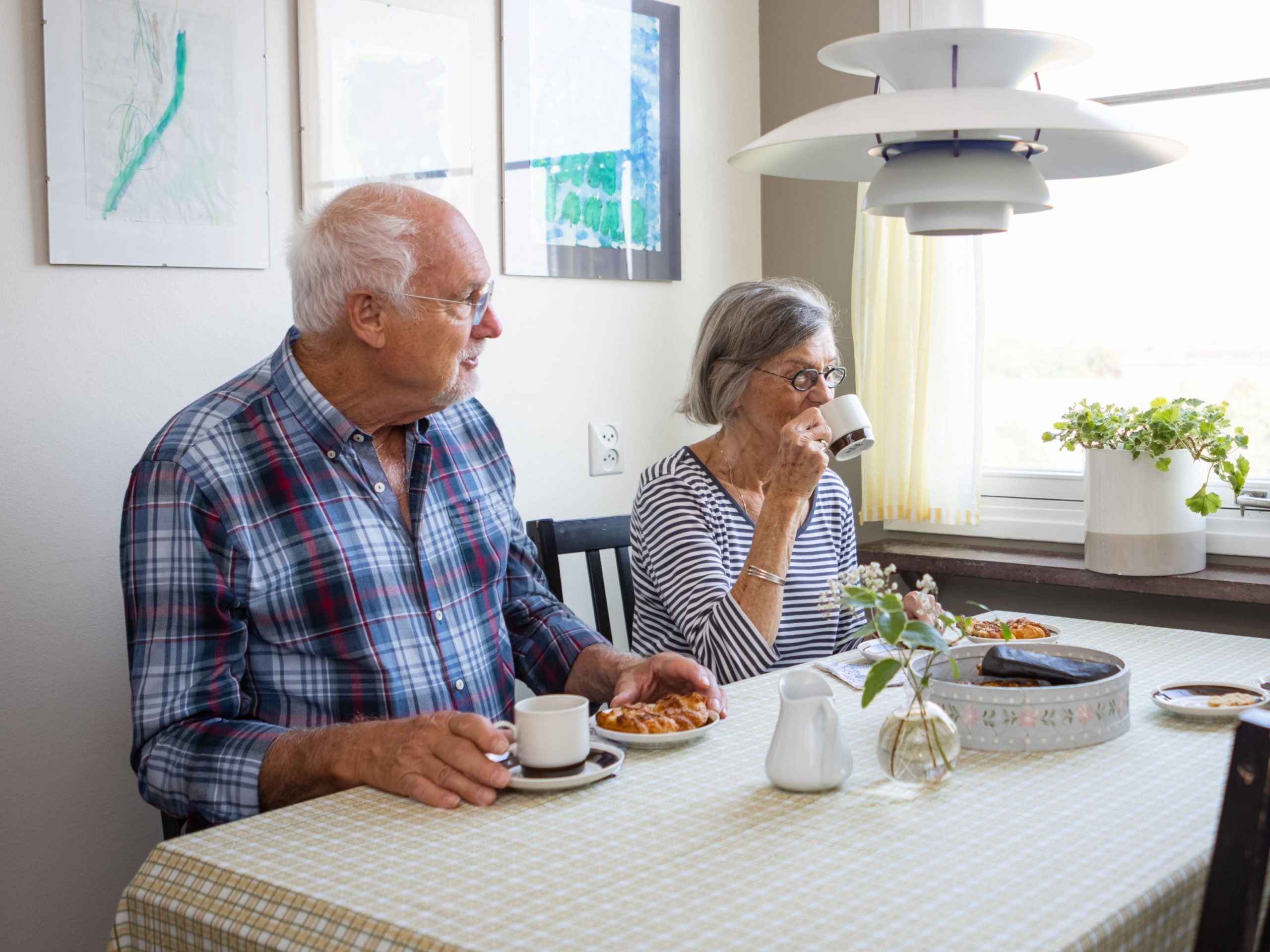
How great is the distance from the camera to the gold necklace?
2.09m

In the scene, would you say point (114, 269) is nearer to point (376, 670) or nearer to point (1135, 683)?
point (376, 670)

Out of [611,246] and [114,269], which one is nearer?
[114,269]

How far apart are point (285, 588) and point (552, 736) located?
1.53 ft

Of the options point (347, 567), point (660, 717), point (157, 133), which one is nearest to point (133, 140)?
point (157, 133)

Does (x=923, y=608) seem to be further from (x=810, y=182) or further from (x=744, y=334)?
(x=810, y=182)

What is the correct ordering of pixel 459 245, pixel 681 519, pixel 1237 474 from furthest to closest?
1. pixel 1237 474
2. pixel 681 519
3. pixel 459 245

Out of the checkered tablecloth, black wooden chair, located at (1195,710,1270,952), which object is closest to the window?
the checkered tablecloth

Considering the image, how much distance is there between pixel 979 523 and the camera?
2654 millimetres

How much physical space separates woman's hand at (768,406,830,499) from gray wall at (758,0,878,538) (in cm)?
88

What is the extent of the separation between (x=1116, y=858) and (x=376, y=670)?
925 millimetres

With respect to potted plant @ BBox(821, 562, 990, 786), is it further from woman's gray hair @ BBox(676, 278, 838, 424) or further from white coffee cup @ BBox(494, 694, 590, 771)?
woman's gray hair @ BBox(676, 278, 838, 424)

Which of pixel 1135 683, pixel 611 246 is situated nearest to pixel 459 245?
pixel 611 246

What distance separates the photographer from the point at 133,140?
1.77 m

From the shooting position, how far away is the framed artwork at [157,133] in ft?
5.60
